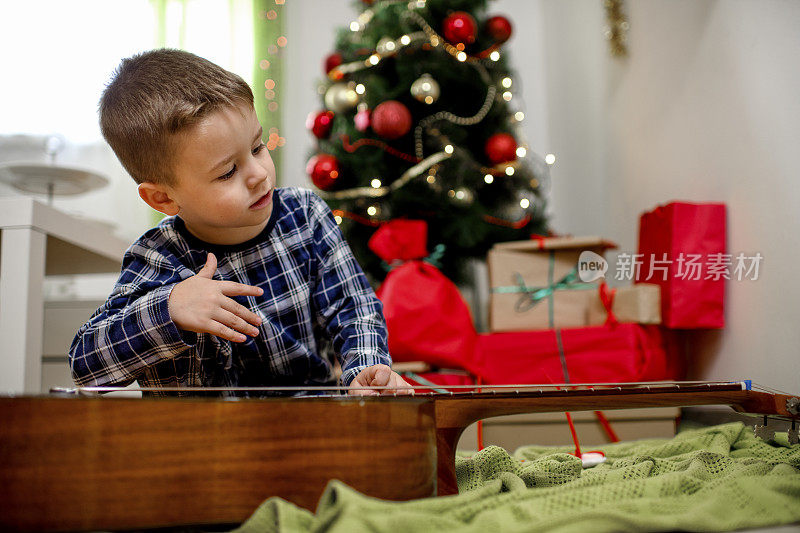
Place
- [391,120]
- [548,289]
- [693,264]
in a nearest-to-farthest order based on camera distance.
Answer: [693,264] < [548,289] < [391,120]

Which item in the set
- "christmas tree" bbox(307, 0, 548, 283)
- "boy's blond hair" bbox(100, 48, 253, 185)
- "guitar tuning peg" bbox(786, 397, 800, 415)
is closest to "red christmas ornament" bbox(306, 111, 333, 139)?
"christmas tree" bbox(307, 0, 548, 283)

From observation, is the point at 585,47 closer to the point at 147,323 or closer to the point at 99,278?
the point at 147,323

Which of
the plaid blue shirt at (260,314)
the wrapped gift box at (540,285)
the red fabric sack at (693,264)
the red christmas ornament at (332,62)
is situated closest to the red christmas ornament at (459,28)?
the red christmas ornament at (332,62)

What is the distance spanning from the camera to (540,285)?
145 centimetres

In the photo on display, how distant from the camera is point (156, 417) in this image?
509mm

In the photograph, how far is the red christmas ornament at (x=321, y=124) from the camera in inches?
73.7

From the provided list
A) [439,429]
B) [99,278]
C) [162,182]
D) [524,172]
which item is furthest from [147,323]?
[99,278]

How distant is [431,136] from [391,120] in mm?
155

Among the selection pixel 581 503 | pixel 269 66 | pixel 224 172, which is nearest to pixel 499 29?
pixel 269 66

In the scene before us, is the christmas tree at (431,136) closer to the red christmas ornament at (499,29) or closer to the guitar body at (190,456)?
the red christmas ornament at (499,29)

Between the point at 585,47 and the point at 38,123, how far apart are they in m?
2.13

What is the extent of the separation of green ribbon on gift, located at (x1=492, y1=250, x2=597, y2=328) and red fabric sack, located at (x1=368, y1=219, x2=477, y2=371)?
117 millimetres

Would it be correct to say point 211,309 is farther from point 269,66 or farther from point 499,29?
point 269,66

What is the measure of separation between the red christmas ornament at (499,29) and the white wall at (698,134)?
298 mm
